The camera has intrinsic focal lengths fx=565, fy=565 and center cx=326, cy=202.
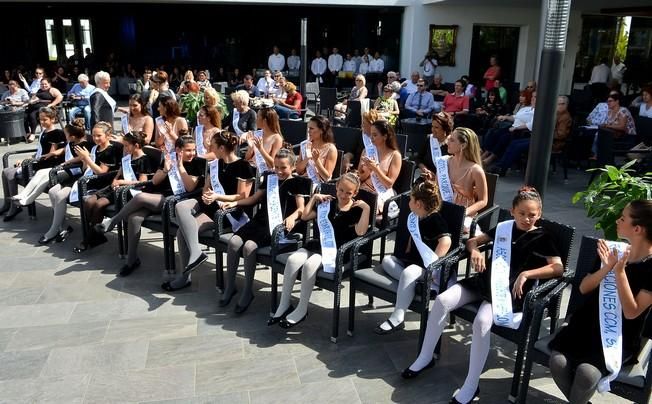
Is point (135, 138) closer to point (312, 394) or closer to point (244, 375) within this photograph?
point (244, 375)

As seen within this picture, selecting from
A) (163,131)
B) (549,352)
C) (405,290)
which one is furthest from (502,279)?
(163,131)

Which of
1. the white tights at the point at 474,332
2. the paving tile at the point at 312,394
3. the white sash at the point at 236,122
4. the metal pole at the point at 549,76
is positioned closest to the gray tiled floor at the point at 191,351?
the paving tile at the point at 312,394

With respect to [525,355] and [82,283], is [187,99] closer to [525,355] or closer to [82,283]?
[82,283]

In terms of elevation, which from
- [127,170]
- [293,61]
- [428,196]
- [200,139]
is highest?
[293,61]

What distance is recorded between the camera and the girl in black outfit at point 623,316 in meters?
2.81

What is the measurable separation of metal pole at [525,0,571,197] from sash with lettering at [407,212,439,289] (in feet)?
2.95

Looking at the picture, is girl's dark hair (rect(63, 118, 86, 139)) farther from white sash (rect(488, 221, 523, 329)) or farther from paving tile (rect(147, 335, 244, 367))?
white sash (rect(488, 221, 523, 329))

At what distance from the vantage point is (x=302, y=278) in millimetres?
4031

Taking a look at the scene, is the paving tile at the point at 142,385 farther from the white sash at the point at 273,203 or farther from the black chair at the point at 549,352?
Result: the black chair at the point at 549,352

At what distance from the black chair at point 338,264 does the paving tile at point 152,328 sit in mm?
647

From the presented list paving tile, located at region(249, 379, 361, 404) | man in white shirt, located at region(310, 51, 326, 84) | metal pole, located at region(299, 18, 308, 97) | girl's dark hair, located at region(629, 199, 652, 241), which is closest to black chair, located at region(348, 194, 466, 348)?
paving tile, located at region(249, 379, 361, 404)

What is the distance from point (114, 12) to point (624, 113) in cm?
1657

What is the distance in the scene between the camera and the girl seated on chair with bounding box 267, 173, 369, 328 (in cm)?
402

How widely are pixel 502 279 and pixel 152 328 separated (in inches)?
98.7
